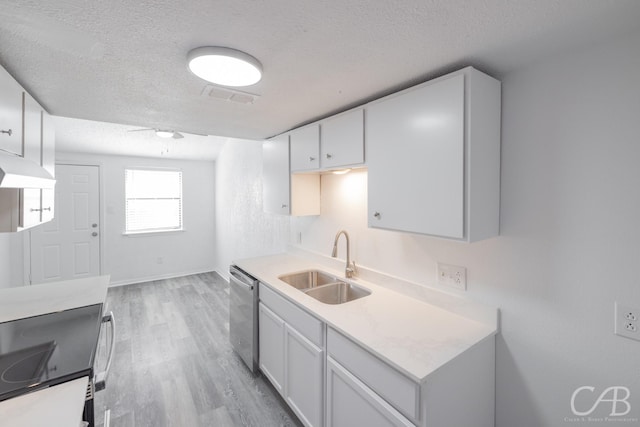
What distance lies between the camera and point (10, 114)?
1259mm

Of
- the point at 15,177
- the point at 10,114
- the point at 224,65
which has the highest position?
the point at 224,65

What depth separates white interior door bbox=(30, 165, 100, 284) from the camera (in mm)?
4230

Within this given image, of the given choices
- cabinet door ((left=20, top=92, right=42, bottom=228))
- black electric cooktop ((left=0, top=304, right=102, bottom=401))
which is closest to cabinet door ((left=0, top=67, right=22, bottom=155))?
cabinet door ((left=20, top=92, right=42, bottom=228))

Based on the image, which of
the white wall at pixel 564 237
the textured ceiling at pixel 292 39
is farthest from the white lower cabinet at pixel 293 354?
the textured ceiling at pixel 292 39

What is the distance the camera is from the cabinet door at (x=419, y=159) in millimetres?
1257

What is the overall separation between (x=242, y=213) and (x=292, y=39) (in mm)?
3439

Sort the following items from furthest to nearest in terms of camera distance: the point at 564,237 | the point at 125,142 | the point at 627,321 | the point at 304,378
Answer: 1. the point at 125,142
2. the point at 304,378
3. the point at 564,237
4. the point at 627,321

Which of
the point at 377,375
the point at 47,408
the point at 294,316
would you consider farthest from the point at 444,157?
the point at 47,408

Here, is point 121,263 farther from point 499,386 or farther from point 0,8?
point 499,386

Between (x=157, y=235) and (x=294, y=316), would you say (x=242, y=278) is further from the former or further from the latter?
(x=157, y=235)

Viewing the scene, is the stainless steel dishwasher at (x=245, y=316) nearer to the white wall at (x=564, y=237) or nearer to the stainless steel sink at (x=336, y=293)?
the stainless steel sink at (x=336, y=293)

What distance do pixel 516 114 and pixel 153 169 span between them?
5430mm

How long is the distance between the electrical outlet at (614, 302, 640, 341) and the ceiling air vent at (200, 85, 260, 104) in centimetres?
201

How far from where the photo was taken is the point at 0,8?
90 cm
